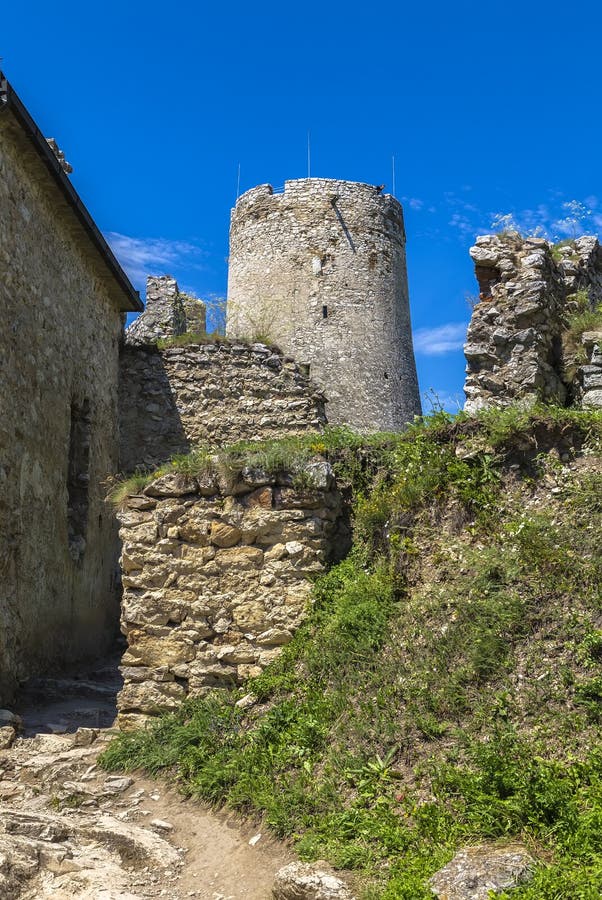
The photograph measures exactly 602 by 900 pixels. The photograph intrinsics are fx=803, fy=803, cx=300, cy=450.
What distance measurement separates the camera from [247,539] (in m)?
6.95

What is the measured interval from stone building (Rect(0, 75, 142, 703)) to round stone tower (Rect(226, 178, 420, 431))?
9.17 metres

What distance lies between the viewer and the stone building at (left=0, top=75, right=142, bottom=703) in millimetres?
8289

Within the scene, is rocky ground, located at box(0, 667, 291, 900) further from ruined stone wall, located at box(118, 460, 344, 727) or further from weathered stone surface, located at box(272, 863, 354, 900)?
ruined stone wall, located at box(118, 460, 344, 727)

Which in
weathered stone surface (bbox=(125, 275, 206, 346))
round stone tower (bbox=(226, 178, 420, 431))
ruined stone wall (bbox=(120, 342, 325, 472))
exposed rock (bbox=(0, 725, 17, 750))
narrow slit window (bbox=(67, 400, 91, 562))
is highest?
round stone tower (bbox=(226, 178, 420, 431))

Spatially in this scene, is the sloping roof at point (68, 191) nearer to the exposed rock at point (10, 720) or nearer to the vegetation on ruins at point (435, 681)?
the vegetation on ruins at point (435, 681)

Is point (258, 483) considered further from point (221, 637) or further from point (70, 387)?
point (70, 387)

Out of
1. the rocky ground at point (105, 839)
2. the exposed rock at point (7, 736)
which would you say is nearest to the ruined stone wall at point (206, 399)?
the exposed rock at point (7, 736)

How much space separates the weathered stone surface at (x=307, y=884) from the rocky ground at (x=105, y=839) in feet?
0.78

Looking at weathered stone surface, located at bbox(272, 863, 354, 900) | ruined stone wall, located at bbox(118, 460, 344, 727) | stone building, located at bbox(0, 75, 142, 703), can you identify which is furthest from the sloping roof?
weathered stone surface, located at bbox(272, 863, 354, 900)

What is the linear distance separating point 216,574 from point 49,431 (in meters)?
3.74

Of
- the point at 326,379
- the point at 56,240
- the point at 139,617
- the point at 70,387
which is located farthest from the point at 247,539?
the point at 326,379

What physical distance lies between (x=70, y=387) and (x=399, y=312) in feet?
44.4

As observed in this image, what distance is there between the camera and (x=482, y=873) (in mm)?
3801

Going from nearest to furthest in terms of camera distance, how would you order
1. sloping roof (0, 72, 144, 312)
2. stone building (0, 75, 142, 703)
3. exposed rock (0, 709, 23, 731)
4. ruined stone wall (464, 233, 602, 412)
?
exposed rock (0, 709, 23, 731) < sloping roof (0, 72, 144, 312) < stone building (0, 75, 142, 703) < ruined stone wall (464, 233, 602, 412)
